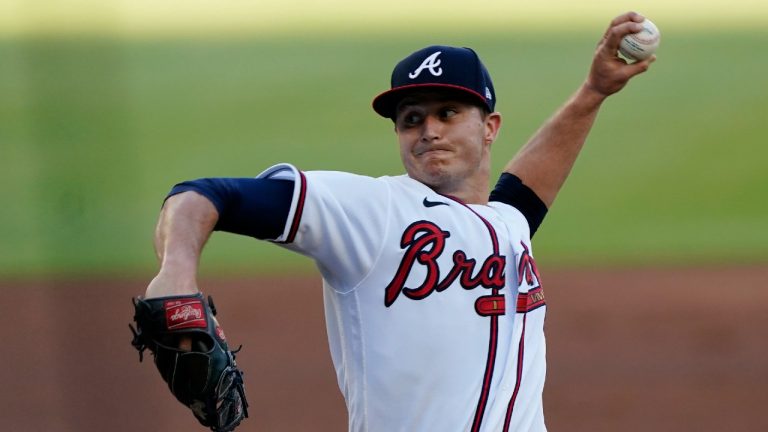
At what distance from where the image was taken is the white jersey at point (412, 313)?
7.28 ft

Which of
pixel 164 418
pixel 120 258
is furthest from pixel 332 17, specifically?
pixel 164 418

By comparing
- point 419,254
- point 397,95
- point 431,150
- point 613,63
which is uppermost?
point 613,63

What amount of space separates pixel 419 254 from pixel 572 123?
103 centimetres

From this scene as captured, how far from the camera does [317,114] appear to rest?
46.4 ft

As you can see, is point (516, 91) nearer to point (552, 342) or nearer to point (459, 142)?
point (552, 342)

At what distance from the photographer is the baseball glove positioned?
1815 mm

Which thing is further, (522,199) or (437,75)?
(522,199)

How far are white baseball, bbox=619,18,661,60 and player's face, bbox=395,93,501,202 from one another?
620 millimetres

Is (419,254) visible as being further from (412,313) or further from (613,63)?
(613,63)

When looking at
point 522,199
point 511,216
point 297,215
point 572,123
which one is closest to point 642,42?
point 572,123

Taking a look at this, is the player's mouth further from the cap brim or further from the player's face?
the cap brim

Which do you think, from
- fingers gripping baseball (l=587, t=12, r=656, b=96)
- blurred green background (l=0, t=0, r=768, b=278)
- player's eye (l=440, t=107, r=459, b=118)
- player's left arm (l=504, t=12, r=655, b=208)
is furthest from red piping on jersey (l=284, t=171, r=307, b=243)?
blurred green background (l=0, t=0, r=768, b=278)

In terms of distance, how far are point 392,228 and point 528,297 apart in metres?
0.42

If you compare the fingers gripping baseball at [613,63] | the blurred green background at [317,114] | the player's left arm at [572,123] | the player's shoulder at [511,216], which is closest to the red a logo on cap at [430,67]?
the player's shoulder at [511,216]
